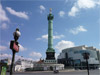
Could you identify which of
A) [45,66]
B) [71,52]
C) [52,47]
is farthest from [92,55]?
[45,66]

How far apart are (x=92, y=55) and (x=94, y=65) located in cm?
1535

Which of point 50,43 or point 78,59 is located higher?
point 50,43

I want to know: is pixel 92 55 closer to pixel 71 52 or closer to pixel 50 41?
pixel 71 52

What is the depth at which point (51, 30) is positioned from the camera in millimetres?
138875

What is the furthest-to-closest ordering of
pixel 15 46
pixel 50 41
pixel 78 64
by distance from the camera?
pixel 78 64
pixel 50 41
pixel 15 46

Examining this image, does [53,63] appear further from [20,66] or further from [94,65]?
[94,65]

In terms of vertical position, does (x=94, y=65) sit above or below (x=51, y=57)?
below

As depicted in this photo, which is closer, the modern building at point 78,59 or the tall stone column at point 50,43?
the tall stone column at point 50,43

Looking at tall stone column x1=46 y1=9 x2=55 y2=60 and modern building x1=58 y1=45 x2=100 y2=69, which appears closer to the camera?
tall stone column x1=46 y1=9 x2=55 y2=60

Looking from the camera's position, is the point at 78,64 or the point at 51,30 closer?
the point at 51,30

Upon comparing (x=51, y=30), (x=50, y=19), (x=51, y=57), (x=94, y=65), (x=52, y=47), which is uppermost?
(x=50, y=19)

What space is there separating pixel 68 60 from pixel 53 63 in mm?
63762

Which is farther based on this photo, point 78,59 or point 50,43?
point 78,59

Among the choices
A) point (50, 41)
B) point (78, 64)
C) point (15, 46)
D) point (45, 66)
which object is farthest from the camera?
point (78, 64)
